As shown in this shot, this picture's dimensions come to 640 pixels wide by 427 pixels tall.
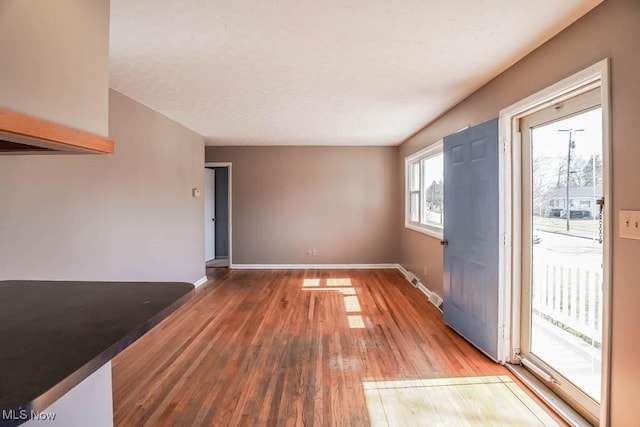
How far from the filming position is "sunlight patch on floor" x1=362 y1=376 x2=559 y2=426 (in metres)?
1.92

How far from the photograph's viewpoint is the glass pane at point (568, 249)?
1.91 metres

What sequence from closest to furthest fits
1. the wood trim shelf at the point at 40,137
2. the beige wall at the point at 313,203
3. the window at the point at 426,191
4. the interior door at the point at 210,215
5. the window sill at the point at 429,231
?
the wood trim shelf at the point at 40,137 → the window sill at the point at 429,231 → the window at the point at 426,191 → the beige wall at the point at 313,203 → the interior door at the point at 210,215

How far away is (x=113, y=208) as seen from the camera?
3.05 meters

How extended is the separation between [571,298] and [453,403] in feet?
3.47

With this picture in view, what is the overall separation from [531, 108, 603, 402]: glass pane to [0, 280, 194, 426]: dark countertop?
89.1 inches

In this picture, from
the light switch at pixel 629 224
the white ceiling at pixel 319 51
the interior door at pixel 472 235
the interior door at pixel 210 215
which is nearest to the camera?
the light switch at pixel 629 224

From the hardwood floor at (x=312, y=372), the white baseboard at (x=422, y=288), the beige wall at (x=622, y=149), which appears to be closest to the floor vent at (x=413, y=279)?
the white baseboard at (x=422, y=288)

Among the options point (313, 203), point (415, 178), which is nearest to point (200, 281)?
point (313, 203)

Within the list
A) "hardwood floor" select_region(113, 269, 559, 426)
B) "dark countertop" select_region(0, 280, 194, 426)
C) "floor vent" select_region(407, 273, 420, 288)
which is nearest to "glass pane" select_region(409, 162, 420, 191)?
"floor vent" select_region(407, 273, 420, 288)

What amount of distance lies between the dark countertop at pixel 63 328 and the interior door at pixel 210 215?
5897 millimetres

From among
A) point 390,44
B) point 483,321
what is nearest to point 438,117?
point 390,44

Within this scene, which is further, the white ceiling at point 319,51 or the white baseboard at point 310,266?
the white baseboard at point 310,266

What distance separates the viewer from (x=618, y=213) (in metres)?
1.57

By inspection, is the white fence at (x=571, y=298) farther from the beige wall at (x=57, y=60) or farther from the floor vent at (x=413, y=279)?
the beige wall at (x=57, y=60)
